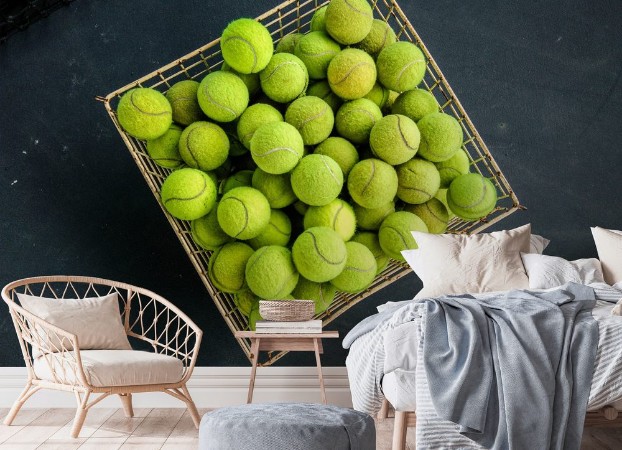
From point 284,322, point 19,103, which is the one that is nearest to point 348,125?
point 284,322

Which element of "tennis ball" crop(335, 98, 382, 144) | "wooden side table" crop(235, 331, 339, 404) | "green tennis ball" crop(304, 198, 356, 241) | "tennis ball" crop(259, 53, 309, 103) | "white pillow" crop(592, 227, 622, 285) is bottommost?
"white pillow" crop(592, 227, 622, 285)

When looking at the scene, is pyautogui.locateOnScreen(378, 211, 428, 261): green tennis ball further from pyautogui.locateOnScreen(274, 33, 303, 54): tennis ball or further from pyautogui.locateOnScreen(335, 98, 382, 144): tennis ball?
pyautogui.locateOnScreen(274, 33, 303, 54): tennis ball

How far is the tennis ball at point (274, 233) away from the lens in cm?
301

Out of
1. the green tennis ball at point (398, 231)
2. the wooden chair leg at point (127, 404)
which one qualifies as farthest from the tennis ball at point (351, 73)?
the wooden chair leg at point (127, 404)

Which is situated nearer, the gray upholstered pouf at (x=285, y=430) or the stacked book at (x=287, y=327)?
the gray upholstered pouf at (x=285, y=430)

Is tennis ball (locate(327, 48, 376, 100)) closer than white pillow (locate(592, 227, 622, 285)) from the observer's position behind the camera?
Yes

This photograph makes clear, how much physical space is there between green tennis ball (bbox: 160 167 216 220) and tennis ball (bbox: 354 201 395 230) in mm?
598

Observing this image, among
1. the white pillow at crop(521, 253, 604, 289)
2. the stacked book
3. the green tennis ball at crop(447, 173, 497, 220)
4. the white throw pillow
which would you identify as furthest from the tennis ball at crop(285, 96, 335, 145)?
the white throw pillow

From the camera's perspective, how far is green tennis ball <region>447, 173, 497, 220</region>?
312 centimetres

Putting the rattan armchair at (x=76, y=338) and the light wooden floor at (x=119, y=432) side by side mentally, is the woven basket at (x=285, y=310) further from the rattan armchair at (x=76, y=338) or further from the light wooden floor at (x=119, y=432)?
the light wooden floor at (x=119, y=432)

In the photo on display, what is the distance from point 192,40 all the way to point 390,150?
1239mm

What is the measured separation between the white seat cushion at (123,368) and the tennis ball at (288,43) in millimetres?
1366

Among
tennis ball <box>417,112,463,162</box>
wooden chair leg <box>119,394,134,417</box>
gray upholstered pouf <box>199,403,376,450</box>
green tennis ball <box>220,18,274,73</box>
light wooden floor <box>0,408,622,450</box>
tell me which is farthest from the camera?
wooden chair leg <box>119,394,134,417</box>

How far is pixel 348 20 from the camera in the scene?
9.89 feet
